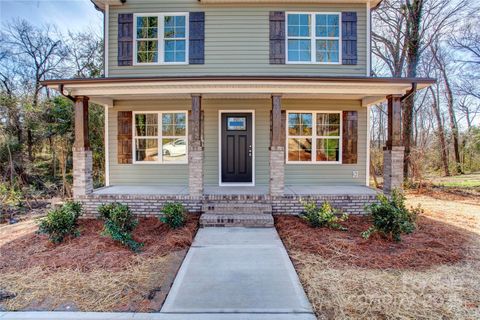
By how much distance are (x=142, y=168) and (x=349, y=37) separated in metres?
7.12

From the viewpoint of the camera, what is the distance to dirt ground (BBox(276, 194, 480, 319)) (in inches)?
115

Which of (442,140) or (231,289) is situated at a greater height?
(442,140)

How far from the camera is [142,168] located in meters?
8.10

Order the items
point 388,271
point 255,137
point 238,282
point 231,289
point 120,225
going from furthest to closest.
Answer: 1. point 255,137
2. point 120,225
3. point 388,271
4. point 238,282
5. point 231,289

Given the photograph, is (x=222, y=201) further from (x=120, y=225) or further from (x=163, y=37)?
(x=163, y=37)

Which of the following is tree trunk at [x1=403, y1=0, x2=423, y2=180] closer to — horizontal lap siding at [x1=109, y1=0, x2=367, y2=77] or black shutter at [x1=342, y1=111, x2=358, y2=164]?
black shutter at [x1=342, y1=111, x2=358, y2=164]

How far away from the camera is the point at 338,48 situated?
792 centimetres

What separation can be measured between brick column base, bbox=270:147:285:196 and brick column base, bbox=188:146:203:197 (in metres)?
1.65

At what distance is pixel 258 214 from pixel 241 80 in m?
3.02

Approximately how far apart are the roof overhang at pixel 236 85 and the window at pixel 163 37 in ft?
6.54

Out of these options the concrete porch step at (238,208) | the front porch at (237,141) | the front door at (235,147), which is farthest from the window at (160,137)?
the concrete porch step at (238,208)

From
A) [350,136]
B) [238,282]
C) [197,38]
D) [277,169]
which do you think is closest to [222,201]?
[277,169]

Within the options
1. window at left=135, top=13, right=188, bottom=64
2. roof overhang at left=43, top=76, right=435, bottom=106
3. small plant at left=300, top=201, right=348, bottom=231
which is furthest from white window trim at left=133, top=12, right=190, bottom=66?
small plant at left=300, top=201, right=348, bottom=231

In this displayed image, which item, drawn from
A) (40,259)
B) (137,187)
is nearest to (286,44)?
(137,187)
